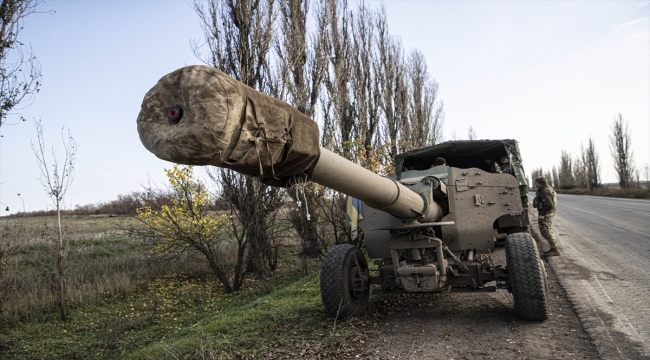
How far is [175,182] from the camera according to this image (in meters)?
10.9

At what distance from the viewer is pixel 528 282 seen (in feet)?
17.5

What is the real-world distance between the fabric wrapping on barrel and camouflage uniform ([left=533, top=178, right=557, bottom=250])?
8890mm

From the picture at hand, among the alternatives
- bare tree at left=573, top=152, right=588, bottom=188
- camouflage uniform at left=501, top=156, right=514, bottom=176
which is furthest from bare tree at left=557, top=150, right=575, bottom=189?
camouflage uniform at left=501, top=156, right=514, bottom=176

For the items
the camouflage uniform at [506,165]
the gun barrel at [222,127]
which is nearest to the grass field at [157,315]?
the gun barrel at [222,127]

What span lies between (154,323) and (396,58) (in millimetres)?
17864

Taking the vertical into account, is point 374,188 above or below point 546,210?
above

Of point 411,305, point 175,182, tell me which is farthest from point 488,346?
point 175,182

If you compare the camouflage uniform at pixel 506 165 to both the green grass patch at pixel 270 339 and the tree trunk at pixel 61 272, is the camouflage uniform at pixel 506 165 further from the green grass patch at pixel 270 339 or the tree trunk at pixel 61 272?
the tree trunk at pixel 61 272

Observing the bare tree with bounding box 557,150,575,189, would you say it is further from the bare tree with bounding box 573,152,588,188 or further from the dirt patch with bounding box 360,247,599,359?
the dirt patch with bounding box 360,247,599,359

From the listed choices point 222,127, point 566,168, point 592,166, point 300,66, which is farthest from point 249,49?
point 566,168

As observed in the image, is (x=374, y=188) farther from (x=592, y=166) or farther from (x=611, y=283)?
(x=592, y=166)

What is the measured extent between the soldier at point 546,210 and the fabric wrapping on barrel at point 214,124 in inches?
349

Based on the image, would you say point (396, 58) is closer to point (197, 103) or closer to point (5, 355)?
point (5, 355)

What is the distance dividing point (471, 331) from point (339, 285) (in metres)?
1.56
